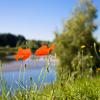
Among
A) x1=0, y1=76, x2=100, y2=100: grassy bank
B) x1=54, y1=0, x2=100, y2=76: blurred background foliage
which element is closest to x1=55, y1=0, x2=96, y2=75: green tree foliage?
x1=54, y1=0, x2=100, y2=76: blurred background foliage

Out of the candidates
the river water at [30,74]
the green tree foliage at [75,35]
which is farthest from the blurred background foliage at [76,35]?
the river water at [30,74]

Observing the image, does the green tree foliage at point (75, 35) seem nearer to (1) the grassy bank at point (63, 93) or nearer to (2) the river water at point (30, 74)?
(2) the river water at point (30, 74)

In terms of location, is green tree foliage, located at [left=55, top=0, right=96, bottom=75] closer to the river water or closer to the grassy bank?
the river water

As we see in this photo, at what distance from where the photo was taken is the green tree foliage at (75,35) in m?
28.5

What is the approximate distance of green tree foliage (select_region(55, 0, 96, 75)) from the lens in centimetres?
2852

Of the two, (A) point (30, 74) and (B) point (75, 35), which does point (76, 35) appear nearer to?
(B) point (75, 35)

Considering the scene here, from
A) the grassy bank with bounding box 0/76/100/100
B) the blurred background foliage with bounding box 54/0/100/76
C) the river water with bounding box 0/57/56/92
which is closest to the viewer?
the grassy bank with bounding box 0/76/100/100

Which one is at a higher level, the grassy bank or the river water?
the river water

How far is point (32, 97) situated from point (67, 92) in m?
0.62

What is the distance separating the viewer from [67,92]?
14.4 feet

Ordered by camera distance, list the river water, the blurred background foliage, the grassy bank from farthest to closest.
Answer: the blurred background foliage < the river water < the grassy bank

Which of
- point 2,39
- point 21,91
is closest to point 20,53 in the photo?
point 21,91

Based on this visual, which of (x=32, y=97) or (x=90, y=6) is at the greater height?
(x=90, y=6)

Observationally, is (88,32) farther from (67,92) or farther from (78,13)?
(67,92)
